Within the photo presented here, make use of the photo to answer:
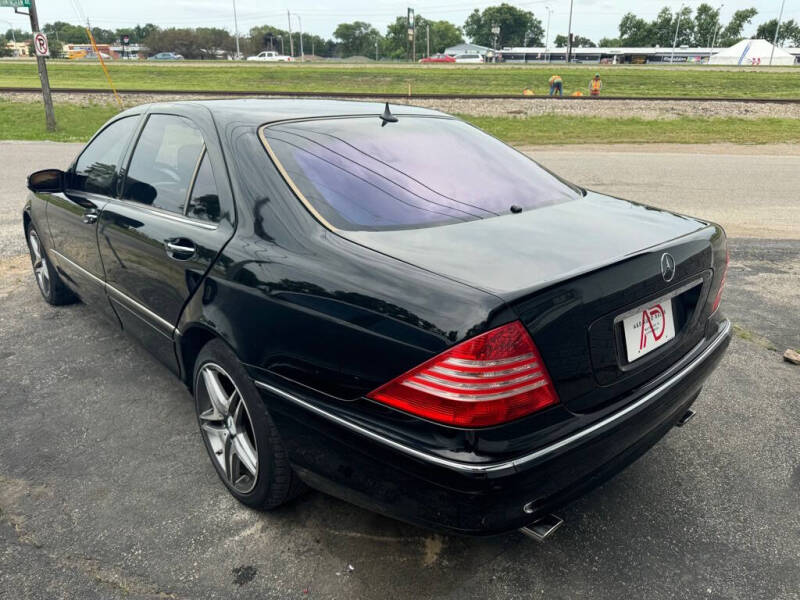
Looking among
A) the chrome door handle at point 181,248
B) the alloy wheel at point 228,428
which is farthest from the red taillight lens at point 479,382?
the chrome door handle at point 181,248

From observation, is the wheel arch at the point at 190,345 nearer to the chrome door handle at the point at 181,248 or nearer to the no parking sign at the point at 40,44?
the chrome door handle at the point at 181,248

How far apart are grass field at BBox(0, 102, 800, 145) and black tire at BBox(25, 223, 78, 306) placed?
12175 millimetres

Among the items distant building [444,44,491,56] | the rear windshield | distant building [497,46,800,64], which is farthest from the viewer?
distant building [444,44,491,56]

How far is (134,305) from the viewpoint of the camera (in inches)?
122

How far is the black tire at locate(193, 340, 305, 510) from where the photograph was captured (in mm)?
2219

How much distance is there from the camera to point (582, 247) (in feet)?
6.68

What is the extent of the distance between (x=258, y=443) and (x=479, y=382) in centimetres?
100

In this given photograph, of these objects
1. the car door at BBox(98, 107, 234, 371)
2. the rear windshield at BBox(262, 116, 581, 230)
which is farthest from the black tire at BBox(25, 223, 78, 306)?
the rear windshield at BBox(262, 116, 581, 230)

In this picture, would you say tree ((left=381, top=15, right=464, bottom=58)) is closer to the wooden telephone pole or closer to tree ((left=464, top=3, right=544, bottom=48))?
tree ((left=464, top=3, right=544, bottom=48))

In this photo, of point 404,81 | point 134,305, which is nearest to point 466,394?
point 134,305

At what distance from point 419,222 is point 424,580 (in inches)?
50.7

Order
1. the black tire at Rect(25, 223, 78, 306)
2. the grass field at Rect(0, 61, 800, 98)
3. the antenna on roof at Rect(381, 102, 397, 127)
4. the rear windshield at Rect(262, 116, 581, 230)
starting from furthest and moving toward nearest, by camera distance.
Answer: the grass field at Rect(0, 61, 800, 98) → the black tire at Rect(25, 223, 78, 306) → the antenna on roof at Rect(381, 102, 397, 127) → the rear windshield at Rect(262, 116, 581, 230)

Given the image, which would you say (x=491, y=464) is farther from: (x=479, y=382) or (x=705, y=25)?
(x=705, y=25)

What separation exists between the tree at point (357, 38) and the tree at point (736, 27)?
6997cm
